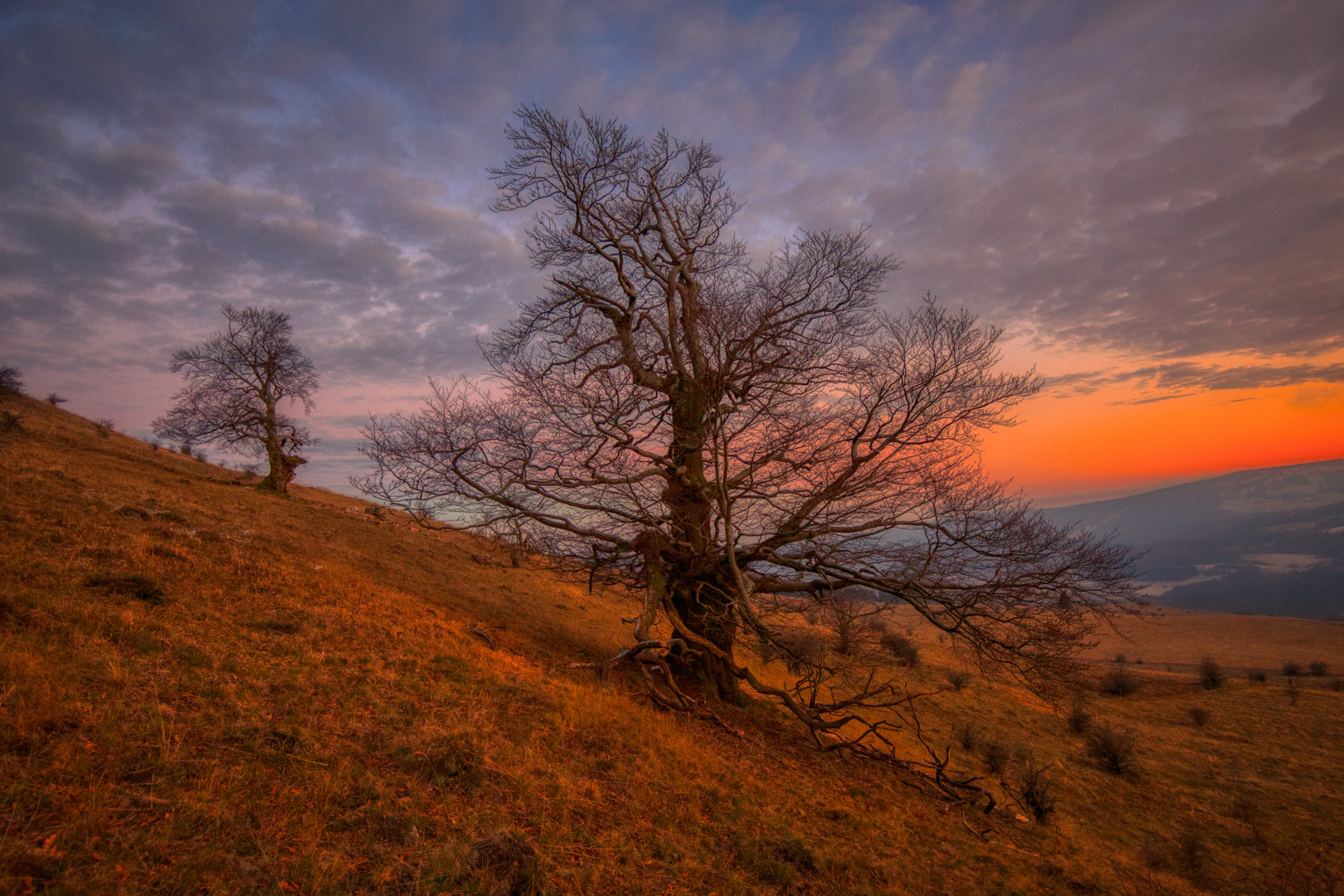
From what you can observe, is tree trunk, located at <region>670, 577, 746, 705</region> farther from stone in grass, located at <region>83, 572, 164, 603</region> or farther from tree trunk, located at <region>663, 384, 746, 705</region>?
stone in grass, located at <region>83, 572, 164, 603</region>

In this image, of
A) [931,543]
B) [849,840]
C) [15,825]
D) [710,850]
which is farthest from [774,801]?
[15,825]

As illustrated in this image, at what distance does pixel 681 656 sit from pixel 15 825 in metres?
8.37

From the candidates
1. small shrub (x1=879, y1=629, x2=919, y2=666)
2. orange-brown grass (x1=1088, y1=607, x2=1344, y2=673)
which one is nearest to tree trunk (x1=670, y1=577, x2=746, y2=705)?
small shrub (x1=879, y1=629, x2=919, y2=666)

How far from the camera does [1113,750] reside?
14109 mm

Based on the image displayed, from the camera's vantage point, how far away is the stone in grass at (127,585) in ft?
22.2

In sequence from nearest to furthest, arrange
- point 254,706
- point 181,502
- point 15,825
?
point 15,825 → point 254,706 → point 181,502

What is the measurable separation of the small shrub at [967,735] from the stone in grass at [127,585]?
16.4 m

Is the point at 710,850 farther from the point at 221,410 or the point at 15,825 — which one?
the point at 221,410

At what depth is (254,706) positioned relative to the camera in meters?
5.12

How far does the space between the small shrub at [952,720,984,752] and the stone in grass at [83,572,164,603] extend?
53.7 feet

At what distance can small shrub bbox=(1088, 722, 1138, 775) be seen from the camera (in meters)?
13.9

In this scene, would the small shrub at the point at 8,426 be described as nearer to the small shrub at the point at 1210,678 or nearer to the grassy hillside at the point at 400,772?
the grassy hillside at the point at 400,772

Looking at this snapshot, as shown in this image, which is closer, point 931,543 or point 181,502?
point 931,543

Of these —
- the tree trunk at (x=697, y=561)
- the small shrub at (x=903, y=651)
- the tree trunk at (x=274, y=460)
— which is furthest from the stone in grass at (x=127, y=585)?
the small shrub at (x=903, y=651)
